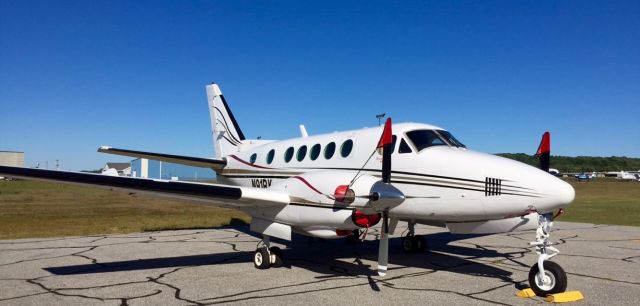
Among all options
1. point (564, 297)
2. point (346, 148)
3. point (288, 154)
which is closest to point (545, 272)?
point (564, 297)

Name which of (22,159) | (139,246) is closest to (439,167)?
(139,246)

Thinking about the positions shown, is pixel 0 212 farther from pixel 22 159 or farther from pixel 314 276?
pixel 22 159

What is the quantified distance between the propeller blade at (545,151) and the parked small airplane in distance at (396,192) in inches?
0.6

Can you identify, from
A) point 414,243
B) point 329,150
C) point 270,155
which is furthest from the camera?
point 270,155

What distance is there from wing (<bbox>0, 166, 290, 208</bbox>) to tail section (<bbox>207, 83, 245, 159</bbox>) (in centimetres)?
654

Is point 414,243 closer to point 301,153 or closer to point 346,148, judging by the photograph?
point 346,148

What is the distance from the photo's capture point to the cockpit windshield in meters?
8.99

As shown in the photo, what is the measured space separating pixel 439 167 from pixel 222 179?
29.9 feet

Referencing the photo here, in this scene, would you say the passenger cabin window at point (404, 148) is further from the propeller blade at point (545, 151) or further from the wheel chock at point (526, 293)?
the wheel chock at point (526, 293)

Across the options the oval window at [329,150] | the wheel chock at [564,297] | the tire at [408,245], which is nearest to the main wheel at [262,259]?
the oval window at [329,150]

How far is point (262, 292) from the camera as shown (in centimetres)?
755

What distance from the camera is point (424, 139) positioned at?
9086 mm

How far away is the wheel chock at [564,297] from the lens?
683cm

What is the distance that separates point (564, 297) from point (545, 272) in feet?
1.45
